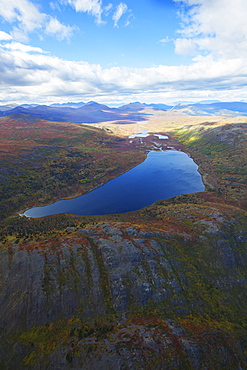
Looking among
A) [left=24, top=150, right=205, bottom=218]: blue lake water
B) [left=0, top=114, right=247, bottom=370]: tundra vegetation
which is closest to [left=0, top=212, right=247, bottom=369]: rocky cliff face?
[left=0, top=114, right=247, bottom=370]: tundra vegetation

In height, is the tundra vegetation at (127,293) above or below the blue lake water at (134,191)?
above

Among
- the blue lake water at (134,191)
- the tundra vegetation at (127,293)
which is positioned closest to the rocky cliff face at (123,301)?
the tundra vegetation at (127,293)

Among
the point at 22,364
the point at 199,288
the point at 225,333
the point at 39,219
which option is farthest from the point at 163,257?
the point at 39,219

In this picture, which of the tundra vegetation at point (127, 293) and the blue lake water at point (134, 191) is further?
the blue lake water at point (134, 191)

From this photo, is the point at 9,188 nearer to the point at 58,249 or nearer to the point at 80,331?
the point at 58,249

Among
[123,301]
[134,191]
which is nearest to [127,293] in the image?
[123,301]

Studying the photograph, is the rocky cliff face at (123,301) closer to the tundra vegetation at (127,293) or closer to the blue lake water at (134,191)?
the tundra vegetation at (127,293)

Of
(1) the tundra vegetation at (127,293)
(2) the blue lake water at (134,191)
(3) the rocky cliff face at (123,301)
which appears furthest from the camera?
(2) the blue lake water at (134,191)

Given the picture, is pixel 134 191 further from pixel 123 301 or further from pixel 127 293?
pixel 123 301
